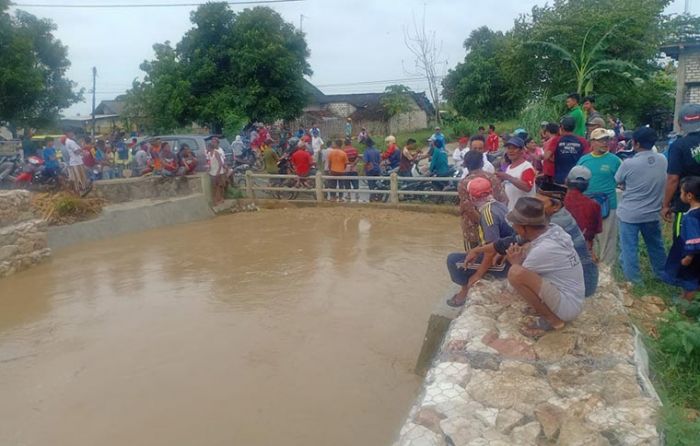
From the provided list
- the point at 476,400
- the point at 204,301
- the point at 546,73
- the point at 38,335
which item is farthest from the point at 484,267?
the point at 546,73

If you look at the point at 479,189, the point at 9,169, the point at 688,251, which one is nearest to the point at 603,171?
the point at 688,251

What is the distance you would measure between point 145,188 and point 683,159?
1069 centimetres

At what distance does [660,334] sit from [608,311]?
41cm

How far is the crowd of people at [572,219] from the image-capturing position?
3.91m

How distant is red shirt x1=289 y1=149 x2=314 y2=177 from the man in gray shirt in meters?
8.68

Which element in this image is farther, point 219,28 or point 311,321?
point 219,28

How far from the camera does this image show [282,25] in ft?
79.4

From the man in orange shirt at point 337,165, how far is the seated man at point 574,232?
894 cm

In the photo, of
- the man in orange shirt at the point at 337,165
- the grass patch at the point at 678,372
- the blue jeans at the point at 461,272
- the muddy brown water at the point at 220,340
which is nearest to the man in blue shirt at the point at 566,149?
the blue jeans at the point at 461,272

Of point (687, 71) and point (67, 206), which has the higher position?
point (687, 71)

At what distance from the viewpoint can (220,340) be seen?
6148mm

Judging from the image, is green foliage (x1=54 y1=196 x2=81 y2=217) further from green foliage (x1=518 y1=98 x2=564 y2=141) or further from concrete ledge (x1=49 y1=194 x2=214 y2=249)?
green foliage (x1=518 y1=98 x2=564 y2=141)

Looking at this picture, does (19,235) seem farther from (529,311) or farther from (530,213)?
(530,213)

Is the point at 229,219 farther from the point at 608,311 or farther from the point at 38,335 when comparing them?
the point at 608,311
